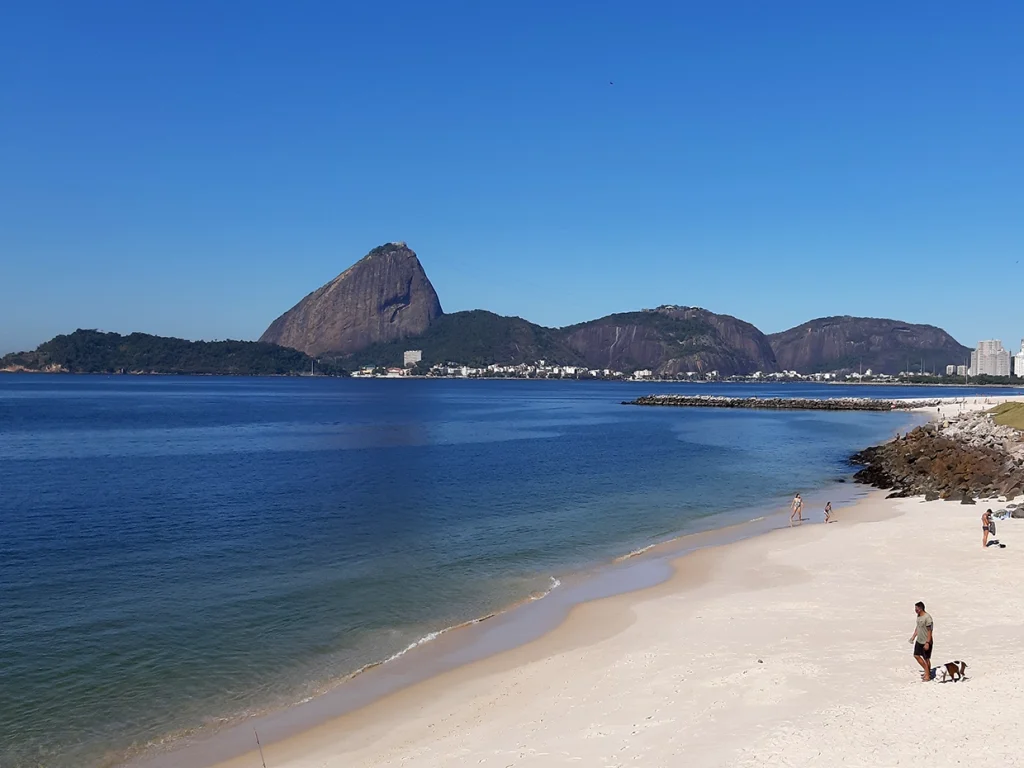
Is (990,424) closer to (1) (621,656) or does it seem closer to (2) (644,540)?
(2) (644,540)

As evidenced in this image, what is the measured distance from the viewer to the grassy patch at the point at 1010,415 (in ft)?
153

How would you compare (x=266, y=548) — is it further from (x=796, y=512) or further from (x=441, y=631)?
(x=796, y=512)

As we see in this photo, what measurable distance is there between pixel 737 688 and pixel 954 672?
2800 millimetres

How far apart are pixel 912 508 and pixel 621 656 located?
18.7 meters

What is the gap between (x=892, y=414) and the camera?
97.1 m

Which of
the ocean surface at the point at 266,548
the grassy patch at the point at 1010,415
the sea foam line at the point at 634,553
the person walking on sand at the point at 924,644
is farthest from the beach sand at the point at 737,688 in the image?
the grassy patch at the point at 1010,415

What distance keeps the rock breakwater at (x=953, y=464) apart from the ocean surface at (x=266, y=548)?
3.29m

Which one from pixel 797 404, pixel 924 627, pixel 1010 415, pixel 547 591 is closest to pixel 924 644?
pixel 924 627

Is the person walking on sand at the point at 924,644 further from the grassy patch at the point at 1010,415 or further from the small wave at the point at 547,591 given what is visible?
the grassy patch at the point at 1010,415

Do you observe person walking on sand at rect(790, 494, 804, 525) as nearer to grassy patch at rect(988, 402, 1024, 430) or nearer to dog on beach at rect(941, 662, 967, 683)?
dog on beach at rect(941, 662, 967, 683)

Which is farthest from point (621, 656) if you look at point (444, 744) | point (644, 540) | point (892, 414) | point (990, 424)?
point (892, 414)

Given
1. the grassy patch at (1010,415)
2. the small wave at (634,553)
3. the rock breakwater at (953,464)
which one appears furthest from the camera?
the grassy patch at (1010,415)

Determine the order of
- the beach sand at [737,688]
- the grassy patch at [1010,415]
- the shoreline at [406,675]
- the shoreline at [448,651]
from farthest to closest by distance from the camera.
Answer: the grassy patch at [1010,415], the shoreline at [448,651], the shoreline at [406,675], the beach sand at [737,688]

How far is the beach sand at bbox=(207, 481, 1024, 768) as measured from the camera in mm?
8508
